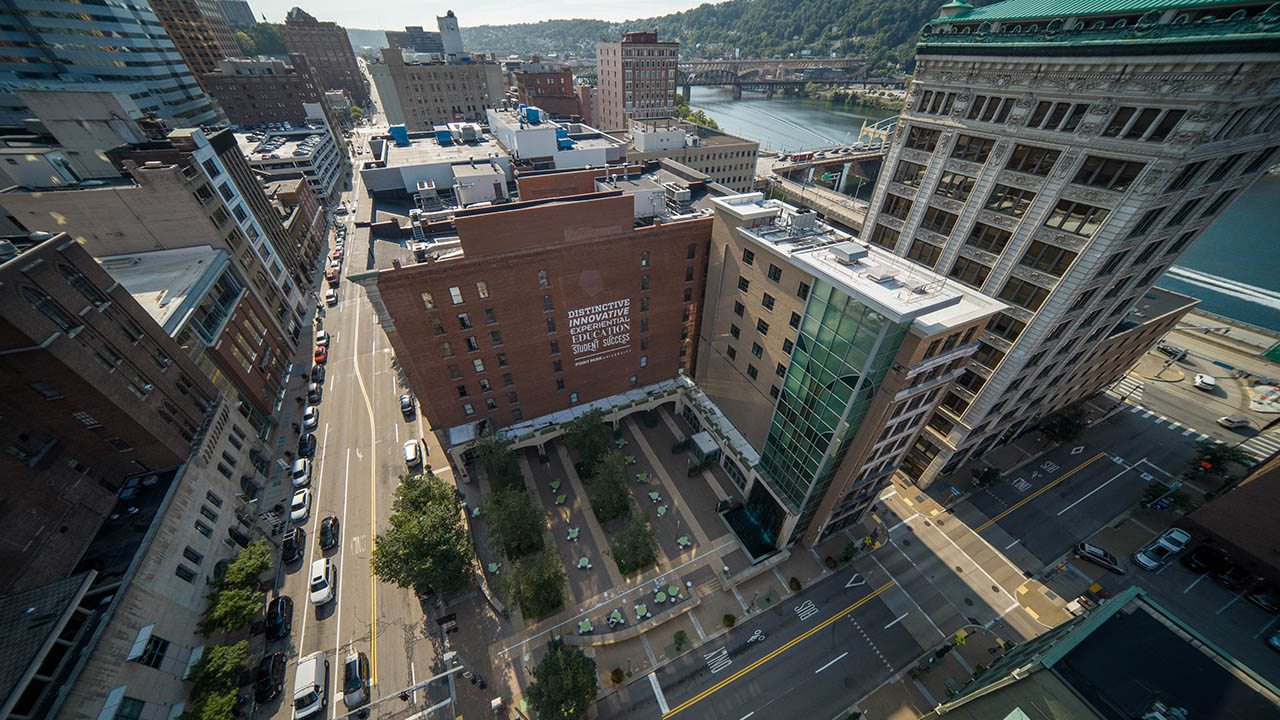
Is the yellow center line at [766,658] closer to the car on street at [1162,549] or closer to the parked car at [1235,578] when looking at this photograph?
the car on street at [1162,549]

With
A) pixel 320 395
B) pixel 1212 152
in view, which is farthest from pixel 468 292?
pixel 1212 152

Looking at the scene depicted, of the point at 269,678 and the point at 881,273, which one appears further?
the point at 269,678

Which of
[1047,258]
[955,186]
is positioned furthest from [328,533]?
[1047,258]

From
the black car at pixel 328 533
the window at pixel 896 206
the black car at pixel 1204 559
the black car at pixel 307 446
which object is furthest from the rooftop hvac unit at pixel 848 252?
the black car at pixel 307 446

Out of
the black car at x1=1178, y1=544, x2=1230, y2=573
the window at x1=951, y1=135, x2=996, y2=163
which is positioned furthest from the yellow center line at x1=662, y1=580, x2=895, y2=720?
the window at x1=951, y1=135, x2=996, y2=163

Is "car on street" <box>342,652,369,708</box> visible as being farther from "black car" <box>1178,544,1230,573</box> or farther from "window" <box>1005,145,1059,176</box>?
"black car" <box>1178,544,1230,573</box>

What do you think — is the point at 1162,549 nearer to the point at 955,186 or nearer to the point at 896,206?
the point at 955,186
